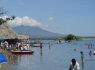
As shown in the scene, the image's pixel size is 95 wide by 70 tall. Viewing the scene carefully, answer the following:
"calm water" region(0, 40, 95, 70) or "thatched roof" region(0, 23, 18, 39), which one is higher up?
"thatched roof" region(0, 23, 18, 39)

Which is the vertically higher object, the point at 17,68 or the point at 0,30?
the point at 0,30

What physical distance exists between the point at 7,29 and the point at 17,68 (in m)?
25.8

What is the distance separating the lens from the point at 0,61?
45.0 ft

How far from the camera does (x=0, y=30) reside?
1993 inches

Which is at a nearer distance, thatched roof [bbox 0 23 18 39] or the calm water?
the calm water

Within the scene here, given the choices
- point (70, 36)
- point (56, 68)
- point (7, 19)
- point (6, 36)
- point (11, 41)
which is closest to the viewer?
point (56, 68)

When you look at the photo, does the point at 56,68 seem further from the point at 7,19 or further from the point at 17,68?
the point at 7,19

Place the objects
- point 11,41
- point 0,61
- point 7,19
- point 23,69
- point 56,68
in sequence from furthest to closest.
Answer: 1. point 11,41
2. point 7,19
3. point 56,68
4. point 23,69
5. point 0,61

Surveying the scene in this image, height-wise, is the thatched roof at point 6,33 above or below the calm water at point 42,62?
above

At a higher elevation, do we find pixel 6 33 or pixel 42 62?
pixel 6 33

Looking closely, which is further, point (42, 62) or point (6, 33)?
point (6, 33)

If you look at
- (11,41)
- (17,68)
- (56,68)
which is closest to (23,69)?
(17,68)

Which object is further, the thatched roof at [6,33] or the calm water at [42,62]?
the thatched roof at [6,33]

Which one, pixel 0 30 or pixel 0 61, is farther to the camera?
pixel 0 30
